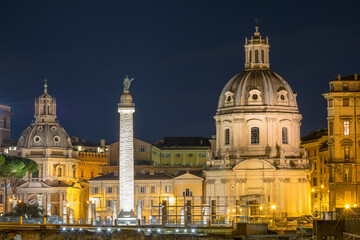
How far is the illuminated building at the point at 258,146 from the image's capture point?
145750 mm

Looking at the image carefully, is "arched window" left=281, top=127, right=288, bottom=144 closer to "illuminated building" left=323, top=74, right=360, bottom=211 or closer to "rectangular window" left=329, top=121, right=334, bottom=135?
"rectangular window" left=329, top=121, right=334, bottom=135

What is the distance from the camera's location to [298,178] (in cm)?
14688

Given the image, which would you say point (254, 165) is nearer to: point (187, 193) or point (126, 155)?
point (126, 155)

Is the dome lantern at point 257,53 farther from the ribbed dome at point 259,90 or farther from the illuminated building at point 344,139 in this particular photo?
the illuminated building at point 344,139

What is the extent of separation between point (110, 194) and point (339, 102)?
151ft

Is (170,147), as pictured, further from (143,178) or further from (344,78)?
(344,78)

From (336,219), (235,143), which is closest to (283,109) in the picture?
(235,143)

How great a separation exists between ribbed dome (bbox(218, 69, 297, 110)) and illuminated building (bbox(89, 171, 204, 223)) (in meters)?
19.8

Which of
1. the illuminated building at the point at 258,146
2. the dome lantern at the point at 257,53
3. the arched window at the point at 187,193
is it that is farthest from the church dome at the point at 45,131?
the dome lantern at the point at 257,53

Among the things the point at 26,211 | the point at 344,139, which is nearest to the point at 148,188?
the point at 26,211

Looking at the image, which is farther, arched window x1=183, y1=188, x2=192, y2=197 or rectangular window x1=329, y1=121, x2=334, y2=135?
arched window x1=183, y1=188, x2=192, y2=197

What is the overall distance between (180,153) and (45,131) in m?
21.9

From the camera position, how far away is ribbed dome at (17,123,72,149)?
19450cm

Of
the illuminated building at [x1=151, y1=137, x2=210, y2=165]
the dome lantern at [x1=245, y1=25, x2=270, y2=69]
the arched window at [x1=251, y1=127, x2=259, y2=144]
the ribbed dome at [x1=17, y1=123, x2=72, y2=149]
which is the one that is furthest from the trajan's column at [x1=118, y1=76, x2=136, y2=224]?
the ribbed dome at [x1=17, y1=123, x2=72, y2=149]
